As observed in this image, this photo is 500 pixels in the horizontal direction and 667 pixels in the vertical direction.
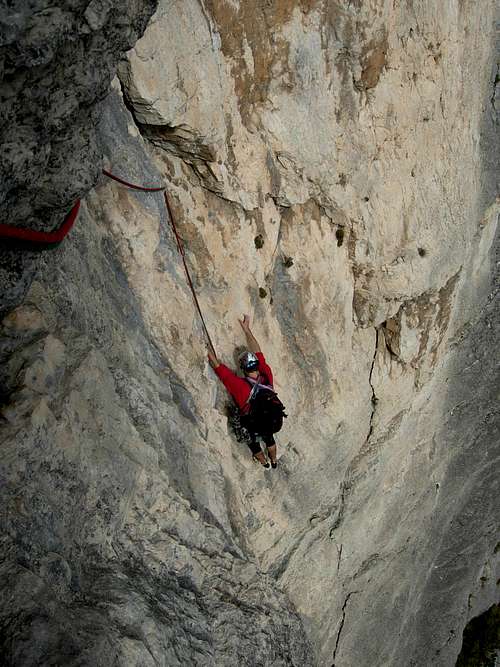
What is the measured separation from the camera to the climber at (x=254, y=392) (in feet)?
27.6

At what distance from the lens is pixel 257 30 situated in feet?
27.2

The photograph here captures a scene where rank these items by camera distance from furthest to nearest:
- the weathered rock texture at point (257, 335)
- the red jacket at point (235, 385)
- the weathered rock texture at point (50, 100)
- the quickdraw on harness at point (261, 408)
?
the quickdraw on harness at point (261, 408)
the red jacket at point (235, 385)
the weathered rock texture at point (257, 335)
the weathered rock texture at point (50, 100)

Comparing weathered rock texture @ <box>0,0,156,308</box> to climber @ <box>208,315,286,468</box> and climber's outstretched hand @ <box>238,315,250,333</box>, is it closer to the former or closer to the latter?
climber @ <box>208,315,286,468</box>

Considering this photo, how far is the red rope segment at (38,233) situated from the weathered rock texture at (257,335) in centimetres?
71

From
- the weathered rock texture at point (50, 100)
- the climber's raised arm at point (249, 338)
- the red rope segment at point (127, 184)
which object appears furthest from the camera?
the climber's raised arm at point (249, 338)

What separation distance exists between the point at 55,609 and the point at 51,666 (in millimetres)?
492

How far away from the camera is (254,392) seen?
845cm

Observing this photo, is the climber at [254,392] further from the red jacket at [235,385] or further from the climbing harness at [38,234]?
the climbing harness at [38,234]

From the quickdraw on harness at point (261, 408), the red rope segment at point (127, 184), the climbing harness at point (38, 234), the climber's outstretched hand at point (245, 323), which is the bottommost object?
the climbing harness at point (38, 234)

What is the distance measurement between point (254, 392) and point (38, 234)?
4313mm

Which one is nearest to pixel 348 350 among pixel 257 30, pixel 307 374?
pixel 307 374

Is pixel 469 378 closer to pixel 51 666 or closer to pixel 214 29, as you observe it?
pixel 214 29

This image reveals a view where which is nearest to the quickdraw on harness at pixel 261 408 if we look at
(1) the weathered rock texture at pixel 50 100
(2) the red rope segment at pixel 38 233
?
(2) the red rope segment at pixel 38 233

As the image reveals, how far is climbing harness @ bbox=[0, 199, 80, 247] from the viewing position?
14.6ft
